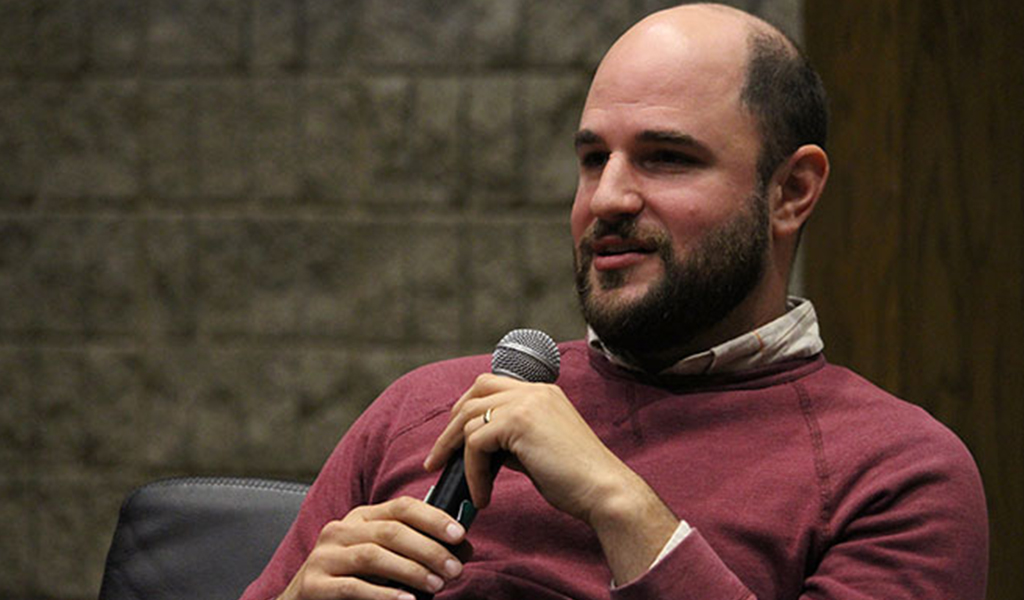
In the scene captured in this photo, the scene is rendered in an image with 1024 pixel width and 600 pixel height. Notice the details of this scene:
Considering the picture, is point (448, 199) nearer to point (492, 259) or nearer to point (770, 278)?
point (492, 259)

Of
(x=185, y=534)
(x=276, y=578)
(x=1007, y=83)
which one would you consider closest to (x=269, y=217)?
(x=185, y=534)

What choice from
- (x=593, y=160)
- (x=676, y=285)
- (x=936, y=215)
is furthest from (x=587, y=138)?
(x=936, y=215)

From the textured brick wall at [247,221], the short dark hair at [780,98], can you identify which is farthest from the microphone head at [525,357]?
the textured brick wall at [247,221]

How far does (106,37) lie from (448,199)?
2.53ft

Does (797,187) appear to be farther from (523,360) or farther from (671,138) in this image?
(523,360)

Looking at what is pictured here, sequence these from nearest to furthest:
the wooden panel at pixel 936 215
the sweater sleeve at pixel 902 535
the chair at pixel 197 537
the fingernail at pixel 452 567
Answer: the fingernail at pixel 452 567 < the sweater sleeve at pixel 902 535 < the chair at pixel 197 537 < the wooden panel at pixel 936 215

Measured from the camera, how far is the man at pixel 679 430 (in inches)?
41.7

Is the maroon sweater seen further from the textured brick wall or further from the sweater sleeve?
the textured brick wall

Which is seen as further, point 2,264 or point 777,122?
point 2,264

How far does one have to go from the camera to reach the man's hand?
1042mm

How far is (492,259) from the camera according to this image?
89.0 inches

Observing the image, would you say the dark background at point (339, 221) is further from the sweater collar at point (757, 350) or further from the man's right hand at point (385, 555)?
the man's right hand at point (385, 555)

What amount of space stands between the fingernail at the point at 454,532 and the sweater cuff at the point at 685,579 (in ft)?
0.49

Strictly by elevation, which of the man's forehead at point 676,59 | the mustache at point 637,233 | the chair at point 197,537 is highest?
the man's forehead at point 676,59
